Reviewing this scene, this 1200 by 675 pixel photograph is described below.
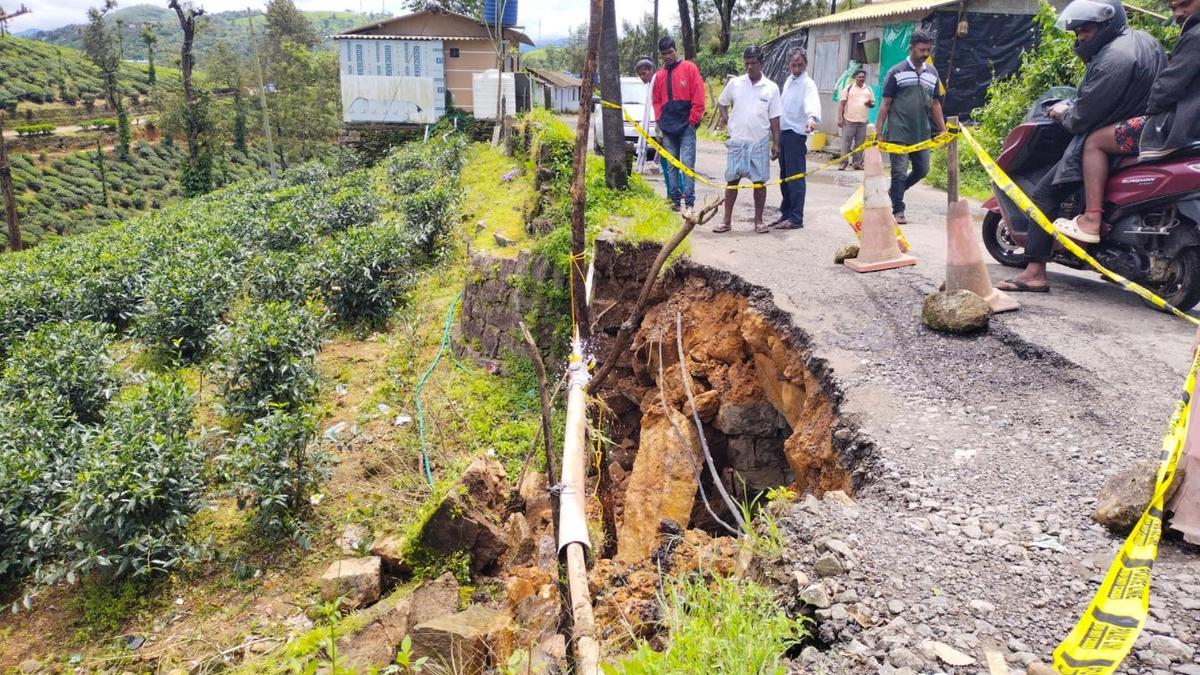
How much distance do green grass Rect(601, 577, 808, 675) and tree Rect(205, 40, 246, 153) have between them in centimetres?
5130

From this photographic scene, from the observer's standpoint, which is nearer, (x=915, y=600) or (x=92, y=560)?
(x=915, y=600)

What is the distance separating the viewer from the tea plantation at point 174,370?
21.2 feet

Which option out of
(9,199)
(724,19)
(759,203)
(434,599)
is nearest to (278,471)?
(434,599)

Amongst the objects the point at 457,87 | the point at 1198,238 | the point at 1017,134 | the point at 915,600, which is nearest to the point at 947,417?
the point at 915,600

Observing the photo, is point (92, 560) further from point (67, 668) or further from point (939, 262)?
point (939, 262)

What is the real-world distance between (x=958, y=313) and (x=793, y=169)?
366 cm

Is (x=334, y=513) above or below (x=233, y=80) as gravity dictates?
below

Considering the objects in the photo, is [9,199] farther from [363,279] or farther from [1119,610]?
[1119,610]

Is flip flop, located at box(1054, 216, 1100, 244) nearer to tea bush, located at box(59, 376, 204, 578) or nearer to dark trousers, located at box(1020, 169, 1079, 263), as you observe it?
dark trousers, located at box(1020, 169, 1079, 263)

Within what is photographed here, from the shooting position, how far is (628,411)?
7824mm

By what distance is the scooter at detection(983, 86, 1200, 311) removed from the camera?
4.86 m

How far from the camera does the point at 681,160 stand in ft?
28.0

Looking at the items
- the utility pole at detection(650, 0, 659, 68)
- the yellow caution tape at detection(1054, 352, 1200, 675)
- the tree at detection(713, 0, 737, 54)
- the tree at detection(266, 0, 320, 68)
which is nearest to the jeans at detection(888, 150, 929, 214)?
the yellow caution tape at detection(1054, 352, 1200, 675)

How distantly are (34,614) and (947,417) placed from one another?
23.0 ft
